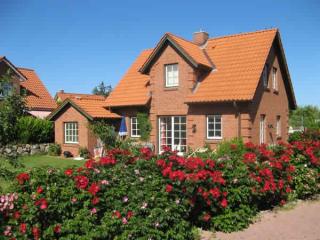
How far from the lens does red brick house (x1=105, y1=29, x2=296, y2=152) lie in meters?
18.4

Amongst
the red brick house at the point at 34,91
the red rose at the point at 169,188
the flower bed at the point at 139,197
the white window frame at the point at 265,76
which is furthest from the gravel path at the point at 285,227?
the red brick house at the point at 34,91

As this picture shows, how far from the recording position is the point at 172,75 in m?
20.7

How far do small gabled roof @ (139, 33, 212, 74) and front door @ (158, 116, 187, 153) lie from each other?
327 centimetres

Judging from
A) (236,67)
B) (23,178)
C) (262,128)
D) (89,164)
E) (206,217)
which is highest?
(236,67)

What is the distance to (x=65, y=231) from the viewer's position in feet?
17.3

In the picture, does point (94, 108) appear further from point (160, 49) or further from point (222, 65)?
point (222, 65)

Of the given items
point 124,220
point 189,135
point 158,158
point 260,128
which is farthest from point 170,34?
point 124,220

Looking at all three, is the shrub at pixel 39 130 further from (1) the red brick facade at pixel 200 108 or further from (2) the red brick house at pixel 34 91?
(1) the red brick facade at pixel 200 108

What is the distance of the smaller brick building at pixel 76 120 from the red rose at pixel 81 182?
15735 millimetres

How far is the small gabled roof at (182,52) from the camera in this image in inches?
773

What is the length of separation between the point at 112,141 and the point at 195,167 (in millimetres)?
13402

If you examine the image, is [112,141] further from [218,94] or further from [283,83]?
[283,83]

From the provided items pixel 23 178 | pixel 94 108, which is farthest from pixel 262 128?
pixel 23 178

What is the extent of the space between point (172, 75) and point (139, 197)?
15.3 meters
